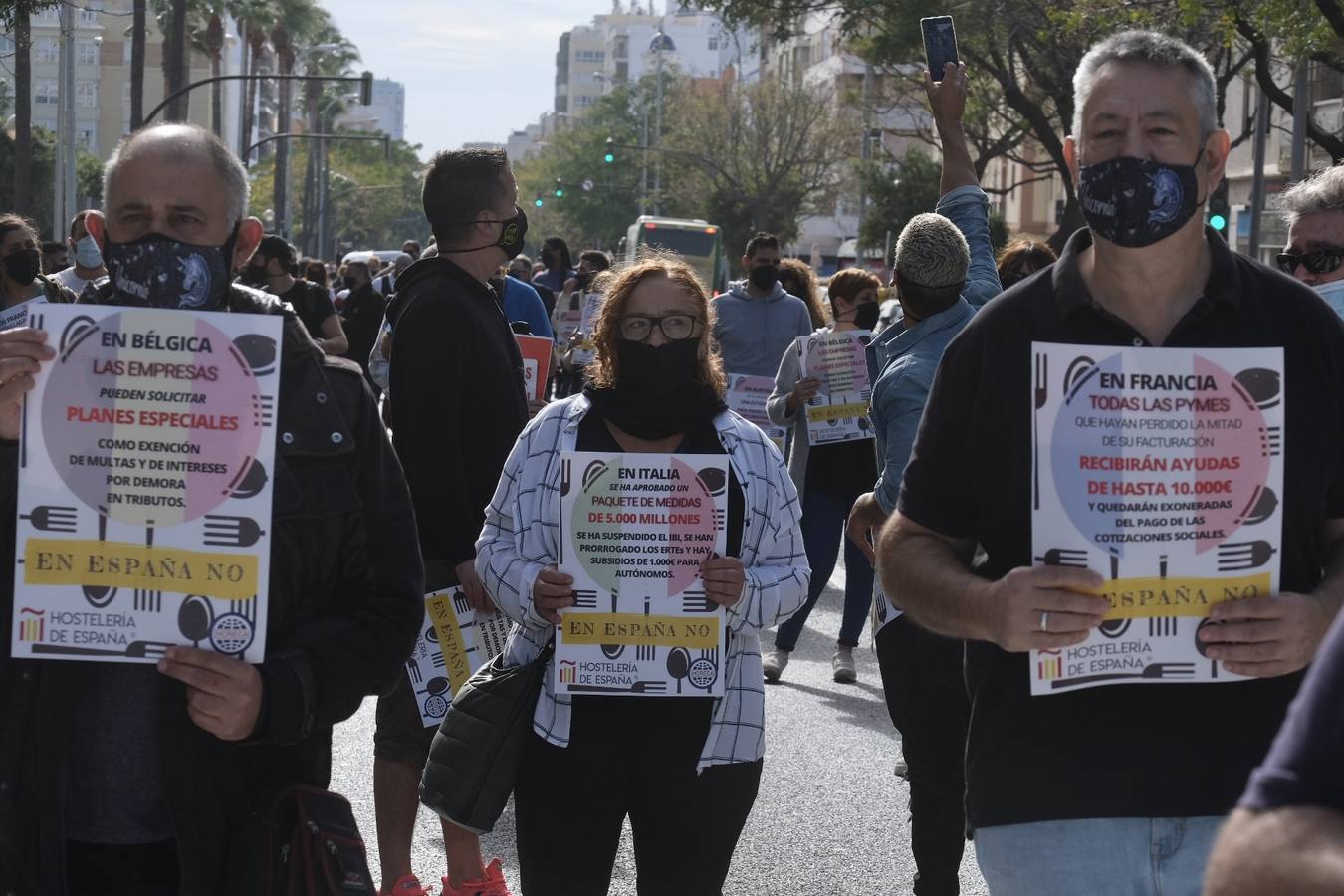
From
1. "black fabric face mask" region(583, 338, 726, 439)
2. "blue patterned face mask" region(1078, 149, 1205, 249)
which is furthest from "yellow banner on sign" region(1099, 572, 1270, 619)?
"black fabric face mask" region(583, 338, 726, 439)

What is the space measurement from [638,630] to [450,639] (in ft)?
4.09

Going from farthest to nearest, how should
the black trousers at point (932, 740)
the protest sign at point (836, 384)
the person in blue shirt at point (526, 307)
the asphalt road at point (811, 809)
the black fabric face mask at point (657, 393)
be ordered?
the protest sign at point (836, 384) < the person in blue shirt at point (526, 307) < the asphalt road at point (811, 809) < the black trousers at point (932, 740) < the black fabric face mask at point (657, 393)

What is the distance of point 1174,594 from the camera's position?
300cm

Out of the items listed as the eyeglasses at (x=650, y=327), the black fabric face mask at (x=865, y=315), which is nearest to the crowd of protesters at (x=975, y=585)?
the eyeglasses at (x=650, y=327)

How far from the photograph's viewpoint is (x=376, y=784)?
18.4 ft

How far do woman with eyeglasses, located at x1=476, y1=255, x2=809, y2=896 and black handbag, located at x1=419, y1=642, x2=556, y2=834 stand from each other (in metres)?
0.04

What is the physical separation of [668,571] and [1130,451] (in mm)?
1490

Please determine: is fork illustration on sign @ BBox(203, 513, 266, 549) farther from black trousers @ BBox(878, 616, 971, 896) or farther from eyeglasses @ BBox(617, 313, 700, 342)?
black trousers @ BBox(878, 616, 971, 896)

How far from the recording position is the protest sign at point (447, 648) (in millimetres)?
5395

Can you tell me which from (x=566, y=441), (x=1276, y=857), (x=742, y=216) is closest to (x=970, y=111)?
(x=566, y=441)

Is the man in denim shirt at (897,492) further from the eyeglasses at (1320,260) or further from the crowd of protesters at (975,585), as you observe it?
the crowd of protesters at (975,585)

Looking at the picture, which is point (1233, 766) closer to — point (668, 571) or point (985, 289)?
point (668, 571)

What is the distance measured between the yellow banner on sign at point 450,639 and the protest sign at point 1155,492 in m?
2.64

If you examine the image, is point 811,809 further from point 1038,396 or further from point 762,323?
point 762,323
